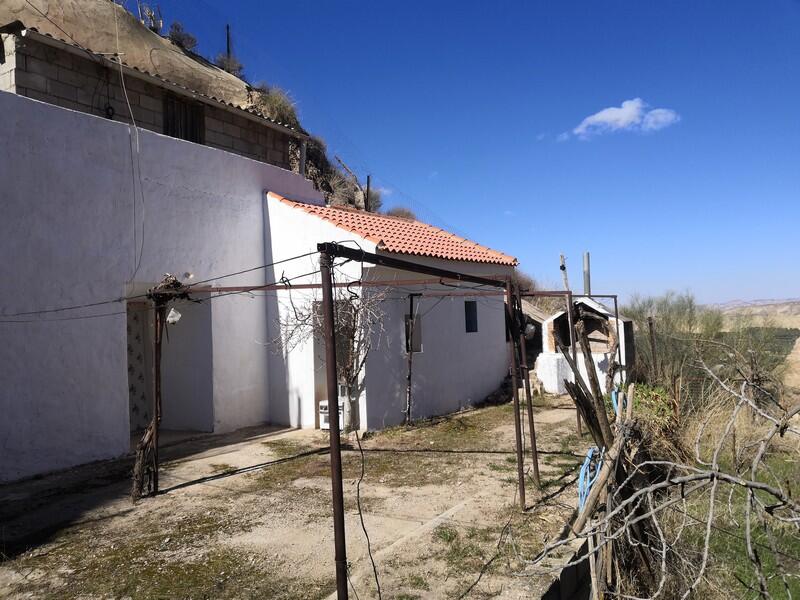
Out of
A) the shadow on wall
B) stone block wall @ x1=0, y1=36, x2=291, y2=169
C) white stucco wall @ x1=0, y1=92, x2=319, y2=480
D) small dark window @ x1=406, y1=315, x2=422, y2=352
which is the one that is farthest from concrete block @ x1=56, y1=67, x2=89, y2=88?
small dark window @ x1=406, y1=315, x2=422, y2=352

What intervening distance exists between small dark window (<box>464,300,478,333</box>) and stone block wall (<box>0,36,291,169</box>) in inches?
245

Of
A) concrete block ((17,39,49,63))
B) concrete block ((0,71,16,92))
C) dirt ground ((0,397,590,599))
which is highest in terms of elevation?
concrete block ((17,39,49,63))

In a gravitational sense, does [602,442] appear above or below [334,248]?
below

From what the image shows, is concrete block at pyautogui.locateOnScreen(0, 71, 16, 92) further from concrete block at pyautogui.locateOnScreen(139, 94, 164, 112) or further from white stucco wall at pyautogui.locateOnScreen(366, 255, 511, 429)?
white stucco wall at pyautogui.locateOnScreen(366, 255, 511, 429)

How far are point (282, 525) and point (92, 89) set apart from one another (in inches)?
343

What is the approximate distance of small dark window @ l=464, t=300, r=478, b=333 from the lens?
14.2 metres

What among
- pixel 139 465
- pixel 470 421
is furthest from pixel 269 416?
pixel 139 465

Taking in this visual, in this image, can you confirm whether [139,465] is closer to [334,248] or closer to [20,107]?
[334,248]

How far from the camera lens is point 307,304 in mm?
10992

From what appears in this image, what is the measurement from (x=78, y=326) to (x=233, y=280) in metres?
3.02

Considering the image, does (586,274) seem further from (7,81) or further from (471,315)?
(7,81)

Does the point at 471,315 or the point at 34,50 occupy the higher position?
the point at 34,50

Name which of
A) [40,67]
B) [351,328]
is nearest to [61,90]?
[40,67]

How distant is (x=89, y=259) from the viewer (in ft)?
28.4
